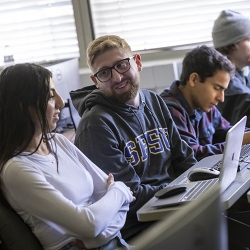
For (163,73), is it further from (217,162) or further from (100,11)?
(217,162)

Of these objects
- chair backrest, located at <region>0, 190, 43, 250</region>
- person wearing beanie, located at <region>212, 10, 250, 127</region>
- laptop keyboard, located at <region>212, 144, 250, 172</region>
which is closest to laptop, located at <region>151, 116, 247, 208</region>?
laptop keyboard, located at <region>212, 144, 250, 172</region>

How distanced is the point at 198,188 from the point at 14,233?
62 centimetres

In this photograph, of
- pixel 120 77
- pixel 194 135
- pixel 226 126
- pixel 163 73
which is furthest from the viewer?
pixel 163 73

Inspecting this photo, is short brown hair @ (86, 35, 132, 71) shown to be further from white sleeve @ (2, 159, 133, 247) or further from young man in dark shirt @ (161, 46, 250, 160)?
white sleeve @ (2, 159, 133, 247)

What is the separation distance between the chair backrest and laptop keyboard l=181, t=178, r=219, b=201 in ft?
1.58

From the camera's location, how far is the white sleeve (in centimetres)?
160

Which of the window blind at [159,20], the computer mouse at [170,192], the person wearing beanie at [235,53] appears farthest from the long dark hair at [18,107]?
the window blind at [159,20]

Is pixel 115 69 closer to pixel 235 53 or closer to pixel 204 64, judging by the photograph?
pixel 204 64

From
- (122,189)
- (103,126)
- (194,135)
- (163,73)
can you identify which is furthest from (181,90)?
(163,73)

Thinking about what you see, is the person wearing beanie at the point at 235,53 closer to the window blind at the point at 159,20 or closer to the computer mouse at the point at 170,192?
the window blind at the point at 159,20

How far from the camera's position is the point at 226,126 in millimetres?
2924

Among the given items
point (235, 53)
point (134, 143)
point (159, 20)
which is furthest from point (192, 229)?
point (159, 20)

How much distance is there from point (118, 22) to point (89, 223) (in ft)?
10.2

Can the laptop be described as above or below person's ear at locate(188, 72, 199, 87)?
below
